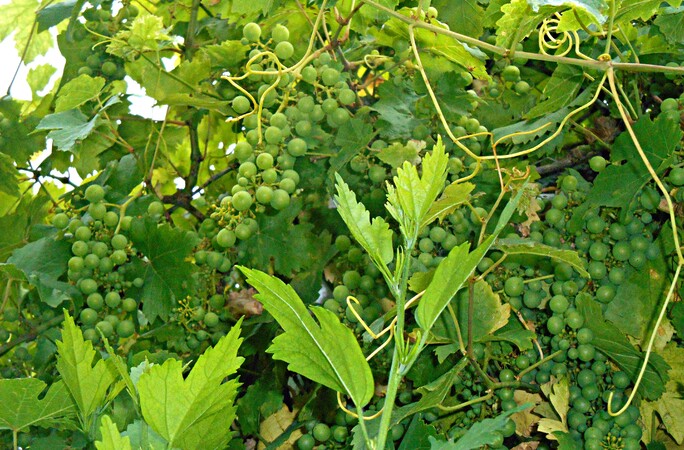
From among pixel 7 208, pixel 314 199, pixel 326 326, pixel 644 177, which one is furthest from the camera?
pixel 7 208

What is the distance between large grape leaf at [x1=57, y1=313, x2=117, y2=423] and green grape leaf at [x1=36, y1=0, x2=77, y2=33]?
81 centimetres

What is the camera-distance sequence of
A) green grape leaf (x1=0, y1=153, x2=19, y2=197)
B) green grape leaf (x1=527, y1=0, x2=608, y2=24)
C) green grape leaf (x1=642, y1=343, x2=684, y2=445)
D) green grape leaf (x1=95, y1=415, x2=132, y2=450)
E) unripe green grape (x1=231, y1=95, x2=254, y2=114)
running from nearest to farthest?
green grape leaf (x1=95, y1=415, x2=132, y2=450) < green grape leaf (x1=527, y1=0, x2=608, y2=24) < green grape leaf (x1=642, y1=343, x2=684, y2=445) < unripe green grape (x1=231, y1=95, x2=254, y2=114) < green grape leaf (x1=0, y1=153, x2=19, y2=197)

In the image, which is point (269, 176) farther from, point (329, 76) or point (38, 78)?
point (38, 78)

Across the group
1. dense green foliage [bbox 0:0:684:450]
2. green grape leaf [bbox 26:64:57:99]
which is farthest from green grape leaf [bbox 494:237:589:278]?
green grape leaf [bbox 26:64:57:99]

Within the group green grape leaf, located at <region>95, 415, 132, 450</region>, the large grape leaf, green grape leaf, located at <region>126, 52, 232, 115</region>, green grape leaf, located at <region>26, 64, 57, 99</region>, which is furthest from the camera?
green grape leaf, located at <region>26, 64, 57, 99</region>

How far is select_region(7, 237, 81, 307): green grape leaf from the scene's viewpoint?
101 cm

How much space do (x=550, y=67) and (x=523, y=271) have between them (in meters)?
0.32

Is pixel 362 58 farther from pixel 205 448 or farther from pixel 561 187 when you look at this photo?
pixel 205 448

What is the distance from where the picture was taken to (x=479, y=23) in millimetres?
1051

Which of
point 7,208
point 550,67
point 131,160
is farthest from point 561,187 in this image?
point 7,208

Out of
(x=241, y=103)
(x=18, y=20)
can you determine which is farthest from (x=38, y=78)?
(x=241, y=103)

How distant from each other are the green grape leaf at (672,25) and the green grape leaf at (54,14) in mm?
809

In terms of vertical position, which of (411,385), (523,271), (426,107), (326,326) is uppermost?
(326,326)

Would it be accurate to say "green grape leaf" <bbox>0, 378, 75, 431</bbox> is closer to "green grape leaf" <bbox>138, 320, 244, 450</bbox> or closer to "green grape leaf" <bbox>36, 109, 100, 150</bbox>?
"green grape leaf" <bbox>138, 320, 244, 450</bbox>
